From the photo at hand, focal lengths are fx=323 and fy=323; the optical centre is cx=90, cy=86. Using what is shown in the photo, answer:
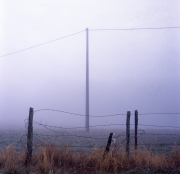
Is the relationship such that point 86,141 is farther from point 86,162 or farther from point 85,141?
point 86,162

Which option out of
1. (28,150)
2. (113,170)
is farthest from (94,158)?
(28,150)

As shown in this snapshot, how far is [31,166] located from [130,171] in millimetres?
3106

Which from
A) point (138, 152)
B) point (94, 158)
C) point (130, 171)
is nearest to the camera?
point (130, 171)

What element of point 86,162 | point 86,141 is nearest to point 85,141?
point 86,141

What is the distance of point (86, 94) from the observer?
3441cm

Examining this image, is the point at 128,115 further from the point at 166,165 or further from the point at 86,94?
the point at 86,94

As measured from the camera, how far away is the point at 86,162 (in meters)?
10.6

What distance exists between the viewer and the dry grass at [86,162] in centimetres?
1000

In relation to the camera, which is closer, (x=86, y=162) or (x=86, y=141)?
(x=86, y=162)

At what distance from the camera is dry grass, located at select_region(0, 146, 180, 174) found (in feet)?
32.8

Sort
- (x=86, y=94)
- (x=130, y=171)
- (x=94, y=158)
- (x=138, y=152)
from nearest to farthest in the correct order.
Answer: (x=130, y=171) → (x=94, y=158) → (x=138, y=152) → (x=86, y=94)

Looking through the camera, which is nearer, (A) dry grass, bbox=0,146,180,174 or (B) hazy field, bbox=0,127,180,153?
(A) dry grass, bbox=0,146,180,174

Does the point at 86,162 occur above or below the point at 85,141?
above

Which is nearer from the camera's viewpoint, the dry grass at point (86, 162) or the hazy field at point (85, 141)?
the dry grass at point (86, 162)
